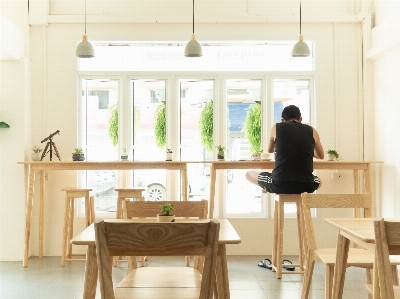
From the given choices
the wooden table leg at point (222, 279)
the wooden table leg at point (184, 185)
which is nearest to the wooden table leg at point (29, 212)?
the wooden table leg at point (184, 185)

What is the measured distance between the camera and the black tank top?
4.51m

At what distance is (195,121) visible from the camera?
20.0ft

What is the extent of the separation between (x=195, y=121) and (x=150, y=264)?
6.27 ft

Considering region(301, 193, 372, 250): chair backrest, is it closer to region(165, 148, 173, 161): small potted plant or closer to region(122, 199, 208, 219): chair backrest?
region(122, 199, 208, 219): chair backrest

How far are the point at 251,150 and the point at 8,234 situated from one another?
3117mm

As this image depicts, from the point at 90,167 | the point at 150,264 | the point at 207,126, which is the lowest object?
the point at 150,264

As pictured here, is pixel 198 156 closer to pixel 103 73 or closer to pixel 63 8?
pixel 103 73

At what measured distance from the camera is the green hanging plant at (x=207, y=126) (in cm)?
605

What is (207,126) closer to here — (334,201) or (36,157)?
(36,157)

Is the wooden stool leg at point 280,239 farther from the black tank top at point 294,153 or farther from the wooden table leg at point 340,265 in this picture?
the wooden table leg at point 340,265

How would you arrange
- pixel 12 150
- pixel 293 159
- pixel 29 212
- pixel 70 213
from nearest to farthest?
pixel 293 159
pixel 29 212
pixel 70 213
pixel 12 150

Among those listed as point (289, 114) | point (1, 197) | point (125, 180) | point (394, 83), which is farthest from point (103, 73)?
point (394, 83)

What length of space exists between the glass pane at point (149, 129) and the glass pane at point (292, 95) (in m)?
1.46

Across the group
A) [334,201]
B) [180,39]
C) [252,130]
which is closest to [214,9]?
[180,39]
